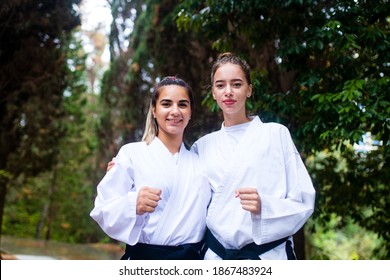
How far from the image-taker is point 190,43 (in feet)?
25.6

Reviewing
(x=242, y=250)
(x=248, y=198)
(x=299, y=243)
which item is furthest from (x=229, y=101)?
(x=299, y=243)

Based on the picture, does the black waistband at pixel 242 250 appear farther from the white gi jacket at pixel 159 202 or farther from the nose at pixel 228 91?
the nose at pixel 228 91

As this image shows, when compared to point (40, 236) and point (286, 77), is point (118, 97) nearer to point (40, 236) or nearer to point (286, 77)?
point (286, 77)

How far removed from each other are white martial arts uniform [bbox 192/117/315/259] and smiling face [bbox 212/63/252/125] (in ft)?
0.47

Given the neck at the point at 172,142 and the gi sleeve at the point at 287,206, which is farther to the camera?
the neck at the point at 172,142

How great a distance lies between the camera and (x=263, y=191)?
1.92 m

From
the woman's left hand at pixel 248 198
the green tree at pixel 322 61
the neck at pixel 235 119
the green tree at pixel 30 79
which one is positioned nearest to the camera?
the woman's left hand at pixel 248 198

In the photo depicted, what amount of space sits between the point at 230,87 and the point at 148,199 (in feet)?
2.05

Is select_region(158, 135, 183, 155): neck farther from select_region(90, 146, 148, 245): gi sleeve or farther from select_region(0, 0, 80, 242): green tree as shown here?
→ select_region(0, 0, 80, 242): green tree

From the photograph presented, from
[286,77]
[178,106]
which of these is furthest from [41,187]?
[178,106]

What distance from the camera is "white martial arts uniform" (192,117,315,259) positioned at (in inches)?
73.7

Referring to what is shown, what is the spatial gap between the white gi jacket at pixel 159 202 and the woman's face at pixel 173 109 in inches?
5.3

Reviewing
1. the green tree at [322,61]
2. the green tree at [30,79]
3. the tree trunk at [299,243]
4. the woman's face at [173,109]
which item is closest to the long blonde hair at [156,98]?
the woman's face at [173,109]

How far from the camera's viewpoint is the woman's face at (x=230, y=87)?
2059 mm
